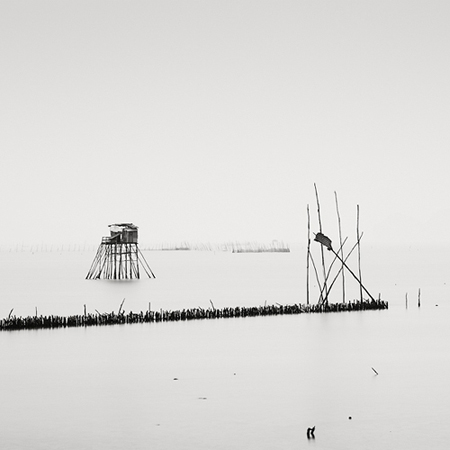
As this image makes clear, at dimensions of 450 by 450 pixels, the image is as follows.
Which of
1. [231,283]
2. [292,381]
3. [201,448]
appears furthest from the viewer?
[231,283]

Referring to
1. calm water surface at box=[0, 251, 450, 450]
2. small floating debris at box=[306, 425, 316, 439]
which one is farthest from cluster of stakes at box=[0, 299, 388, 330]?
small floating debris at box=[306, 425, 316, 439]

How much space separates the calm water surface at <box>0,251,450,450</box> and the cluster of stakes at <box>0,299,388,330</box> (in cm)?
55

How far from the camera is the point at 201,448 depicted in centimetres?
1373

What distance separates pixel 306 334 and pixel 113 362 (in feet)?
28.3

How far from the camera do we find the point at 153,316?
30.8 meters

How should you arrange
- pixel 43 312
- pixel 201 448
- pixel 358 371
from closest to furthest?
pixel 201 448, pixel 358 371, pixel 43 312

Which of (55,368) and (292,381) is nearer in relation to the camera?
(292,381)

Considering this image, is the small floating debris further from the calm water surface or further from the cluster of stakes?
the cluster of stakes

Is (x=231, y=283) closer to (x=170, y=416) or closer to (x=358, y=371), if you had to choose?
(x=358, y=371)

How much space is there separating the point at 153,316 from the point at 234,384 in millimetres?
11632

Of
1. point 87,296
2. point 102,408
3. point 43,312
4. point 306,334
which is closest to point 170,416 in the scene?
point 102,408

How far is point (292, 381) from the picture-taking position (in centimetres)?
2005

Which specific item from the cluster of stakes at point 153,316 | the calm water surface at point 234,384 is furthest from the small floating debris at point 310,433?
the cluster of stakes at point 153,316

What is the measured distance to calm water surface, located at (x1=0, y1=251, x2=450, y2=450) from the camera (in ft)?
47.7
